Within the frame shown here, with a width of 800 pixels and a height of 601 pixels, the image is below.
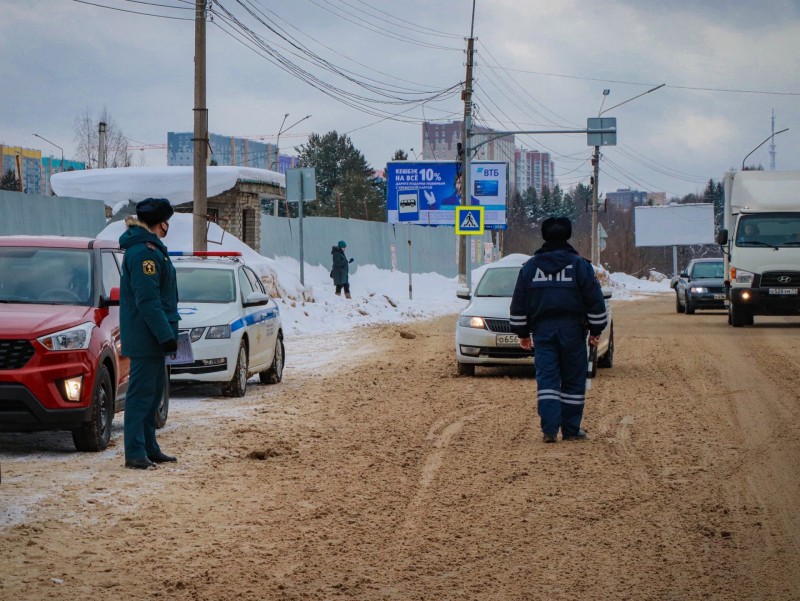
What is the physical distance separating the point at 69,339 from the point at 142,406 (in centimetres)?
90

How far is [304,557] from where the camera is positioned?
6.08m

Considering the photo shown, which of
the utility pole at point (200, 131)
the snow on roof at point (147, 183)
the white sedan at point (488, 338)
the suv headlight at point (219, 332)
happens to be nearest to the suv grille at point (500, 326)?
the white sedan at point (488, 338)

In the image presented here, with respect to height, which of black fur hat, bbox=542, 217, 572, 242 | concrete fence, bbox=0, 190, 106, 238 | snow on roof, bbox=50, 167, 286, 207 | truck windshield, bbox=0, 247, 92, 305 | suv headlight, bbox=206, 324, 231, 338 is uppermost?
snow on roof, bbox=50, 167, 286, 207

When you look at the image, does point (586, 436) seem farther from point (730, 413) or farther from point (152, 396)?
point (152, 396)

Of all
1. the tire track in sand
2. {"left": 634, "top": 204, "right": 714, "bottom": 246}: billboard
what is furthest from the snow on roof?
{"left": 634, "top": 204, "right": 714, "bottom": 246}: billboard

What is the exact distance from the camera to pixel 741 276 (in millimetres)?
26641

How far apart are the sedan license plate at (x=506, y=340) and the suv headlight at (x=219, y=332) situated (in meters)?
3.66

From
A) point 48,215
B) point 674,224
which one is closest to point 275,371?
point 48,215

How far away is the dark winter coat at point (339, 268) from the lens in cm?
3509

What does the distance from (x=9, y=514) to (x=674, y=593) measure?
395 centimetres

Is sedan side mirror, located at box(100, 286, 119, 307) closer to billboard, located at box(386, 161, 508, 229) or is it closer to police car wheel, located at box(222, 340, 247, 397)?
police car wheel, located at box(222, 340, 247, 397)

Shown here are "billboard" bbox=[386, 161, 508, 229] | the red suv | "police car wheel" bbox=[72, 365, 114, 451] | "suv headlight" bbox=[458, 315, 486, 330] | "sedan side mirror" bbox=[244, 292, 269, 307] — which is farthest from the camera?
"billboard" bbox=[386, 161, 508, 229]

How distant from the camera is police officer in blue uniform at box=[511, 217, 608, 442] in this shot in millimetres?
10086

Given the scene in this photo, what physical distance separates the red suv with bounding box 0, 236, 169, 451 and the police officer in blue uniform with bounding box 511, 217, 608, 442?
136 inches
